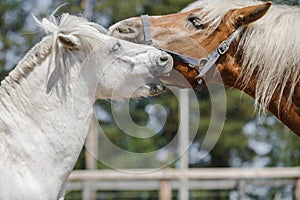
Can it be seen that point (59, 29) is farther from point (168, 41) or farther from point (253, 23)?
point (253, 23)

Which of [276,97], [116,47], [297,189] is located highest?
[116,47]

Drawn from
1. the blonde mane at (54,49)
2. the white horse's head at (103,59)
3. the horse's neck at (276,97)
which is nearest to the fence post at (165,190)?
the horse's neck at (276,97)

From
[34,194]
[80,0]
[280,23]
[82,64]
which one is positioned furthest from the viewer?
[80,0]

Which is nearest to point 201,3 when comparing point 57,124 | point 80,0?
point 57,124

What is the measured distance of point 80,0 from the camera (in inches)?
733

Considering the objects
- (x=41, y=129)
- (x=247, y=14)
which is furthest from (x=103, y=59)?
(x=247, y=14)

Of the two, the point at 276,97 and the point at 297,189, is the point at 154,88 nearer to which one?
the point at 276,97

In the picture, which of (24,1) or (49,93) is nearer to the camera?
(49,93)

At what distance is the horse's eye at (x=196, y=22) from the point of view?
15.2 feet

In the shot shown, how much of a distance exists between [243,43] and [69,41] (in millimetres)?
1380

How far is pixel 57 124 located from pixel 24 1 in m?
17.6

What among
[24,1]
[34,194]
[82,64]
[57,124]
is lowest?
[24,1]

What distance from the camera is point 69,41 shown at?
3.78 meters

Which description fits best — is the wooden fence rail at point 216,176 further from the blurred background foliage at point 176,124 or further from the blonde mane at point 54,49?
the blurred background foliage at point 176,124
